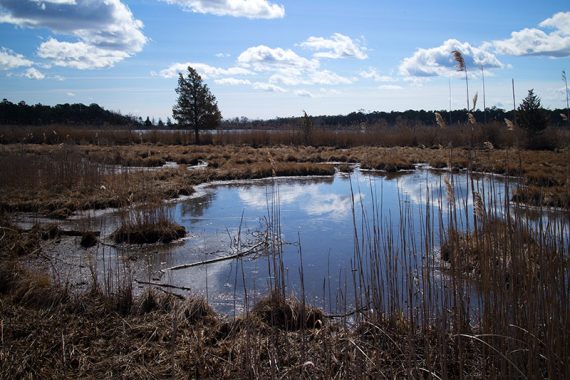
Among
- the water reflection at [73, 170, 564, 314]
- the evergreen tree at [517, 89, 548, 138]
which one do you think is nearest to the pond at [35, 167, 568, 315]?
the water reflection at [73, 170, 564, 314]

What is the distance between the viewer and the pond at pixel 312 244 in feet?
12.6

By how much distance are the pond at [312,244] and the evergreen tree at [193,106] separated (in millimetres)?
19885

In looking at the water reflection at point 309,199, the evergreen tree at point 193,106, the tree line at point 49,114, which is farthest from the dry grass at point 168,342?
the tree line at point 49,114

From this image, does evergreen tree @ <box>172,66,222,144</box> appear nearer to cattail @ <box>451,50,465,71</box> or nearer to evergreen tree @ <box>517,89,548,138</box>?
evergreen tree @ <box>517,89,548,138</box>

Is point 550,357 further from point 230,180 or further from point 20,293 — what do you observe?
point 230,180

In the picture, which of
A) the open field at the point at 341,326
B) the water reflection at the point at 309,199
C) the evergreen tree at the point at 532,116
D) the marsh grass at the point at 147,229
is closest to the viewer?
the open field at the point at 341,326

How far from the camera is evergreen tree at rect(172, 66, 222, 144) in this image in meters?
32.9

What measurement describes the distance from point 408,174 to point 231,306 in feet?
42.9

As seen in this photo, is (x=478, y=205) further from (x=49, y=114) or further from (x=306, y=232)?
(x=49, y=114)

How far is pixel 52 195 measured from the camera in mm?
10938

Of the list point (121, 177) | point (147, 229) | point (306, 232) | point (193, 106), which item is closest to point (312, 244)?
point (306, 232)

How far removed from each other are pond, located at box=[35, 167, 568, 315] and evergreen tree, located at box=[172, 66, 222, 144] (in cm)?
1989

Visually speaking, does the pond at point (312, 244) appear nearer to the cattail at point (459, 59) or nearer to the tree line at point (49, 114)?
the cattail at point (459, 59)

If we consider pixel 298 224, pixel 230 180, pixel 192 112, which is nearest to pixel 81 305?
pixel 298 224
